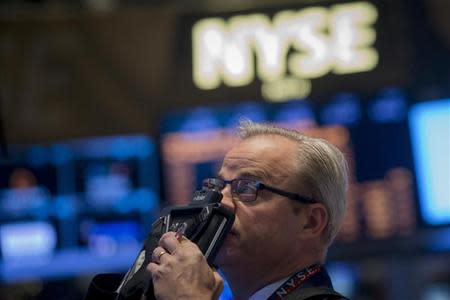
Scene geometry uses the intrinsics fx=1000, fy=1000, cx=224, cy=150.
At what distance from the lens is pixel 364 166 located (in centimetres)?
510

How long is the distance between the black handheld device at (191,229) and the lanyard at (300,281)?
0.17m

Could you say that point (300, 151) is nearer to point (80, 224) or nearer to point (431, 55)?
point (431, 55)

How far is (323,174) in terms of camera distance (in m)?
2.02

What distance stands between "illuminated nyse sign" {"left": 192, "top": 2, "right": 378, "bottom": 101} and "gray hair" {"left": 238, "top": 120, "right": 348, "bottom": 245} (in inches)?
125

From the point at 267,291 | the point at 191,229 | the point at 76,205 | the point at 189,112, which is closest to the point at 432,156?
the point at 189,112

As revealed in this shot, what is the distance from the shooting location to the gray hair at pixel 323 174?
2012mm

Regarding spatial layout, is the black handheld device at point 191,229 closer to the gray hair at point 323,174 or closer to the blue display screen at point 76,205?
the gray hair at point 323,174

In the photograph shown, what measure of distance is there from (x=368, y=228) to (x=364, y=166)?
0.32 m

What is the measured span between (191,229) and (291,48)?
11.6 ft

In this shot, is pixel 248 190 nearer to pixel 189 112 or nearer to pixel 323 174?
pixel 323 174

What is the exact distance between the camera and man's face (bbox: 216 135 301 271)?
195 centimetres

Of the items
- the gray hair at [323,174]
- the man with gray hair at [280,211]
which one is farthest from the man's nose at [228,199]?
the gray hair at [323,174]

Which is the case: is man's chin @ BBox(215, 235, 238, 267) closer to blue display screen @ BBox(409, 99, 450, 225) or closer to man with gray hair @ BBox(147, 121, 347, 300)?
man with gray hair @ BBox(147, 121, 347, 300)

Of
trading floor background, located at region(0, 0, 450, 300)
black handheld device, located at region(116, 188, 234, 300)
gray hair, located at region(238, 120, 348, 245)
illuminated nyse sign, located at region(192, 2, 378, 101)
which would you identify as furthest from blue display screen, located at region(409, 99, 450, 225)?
black handheld device, located at region(116, 188, 234, 300)
